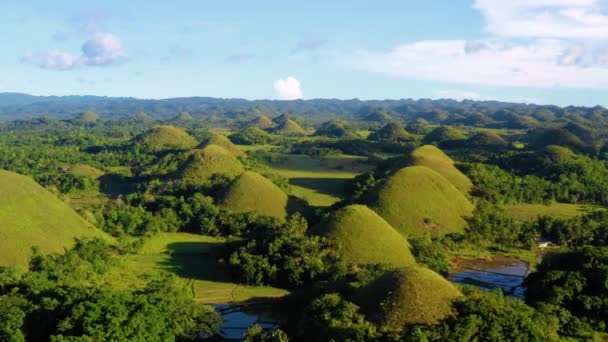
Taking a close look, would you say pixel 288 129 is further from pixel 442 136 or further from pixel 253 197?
pixel 253 197

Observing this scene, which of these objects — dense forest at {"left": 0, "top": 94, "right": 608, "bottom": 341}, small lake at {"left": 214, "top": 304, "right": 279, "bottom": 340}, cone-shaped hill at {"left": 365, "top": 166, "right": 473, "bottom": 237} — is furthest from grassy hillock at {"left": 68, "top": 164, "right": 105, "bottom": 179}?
small lake at {"left": 214, "top": 304, "right": 279, "bottom": 340}

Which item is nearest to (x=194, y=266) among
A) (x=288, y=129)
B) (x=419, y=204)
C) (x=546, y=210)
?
(x=419, y=204)

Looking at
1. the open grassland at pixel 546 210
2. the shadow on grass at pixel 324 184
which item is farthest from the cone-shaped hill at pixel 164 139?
the open grassland at pixel 546 210

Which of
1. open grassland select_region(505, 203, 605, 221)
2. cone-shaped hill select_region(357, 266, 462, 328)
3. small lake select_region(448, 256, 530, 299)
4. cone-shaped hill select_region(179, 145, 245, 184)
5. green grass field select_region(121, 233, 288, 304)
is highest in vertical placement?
cone-shaped hill select_region(179, 145, 245, 184)

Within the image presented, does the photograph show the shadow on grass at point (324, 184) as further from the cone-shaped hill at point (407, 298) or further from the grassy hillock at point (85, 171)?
the cone-shaped hill at point (407, 298)

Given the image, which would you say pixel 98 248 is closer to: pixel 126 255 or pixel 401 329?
pixel 126 255

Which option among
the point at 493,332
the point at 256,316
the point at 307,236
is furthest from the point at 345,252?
the point at 493,332

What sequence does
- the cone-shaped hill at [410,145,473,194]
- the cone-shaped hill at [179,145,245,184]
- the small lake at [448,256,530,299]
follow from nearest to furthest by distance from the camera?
1. the small lake at [448,256,530,299]
2. the cone-shaped hill at [410,145,473,194]
3. the cone-shaped hill at [179,145,245,184]

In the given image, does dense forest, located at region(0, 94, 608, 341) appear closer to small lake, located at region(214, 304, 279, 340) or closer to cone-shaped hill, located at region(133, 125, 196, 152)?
small lake, located at region(214, 304, 279, 340)
